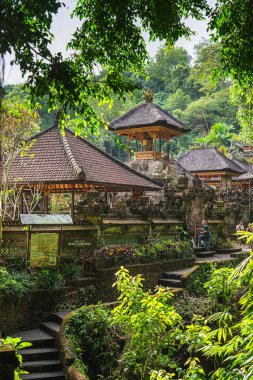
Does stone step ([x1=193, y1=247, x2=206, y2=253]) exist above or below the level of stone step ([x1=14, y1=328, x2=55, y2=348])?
above

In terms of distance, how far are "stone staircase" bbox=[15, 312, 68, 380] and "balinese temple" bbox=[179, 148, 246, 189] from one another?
26.5 m

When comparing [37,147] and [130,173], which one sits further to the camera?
[130,173]

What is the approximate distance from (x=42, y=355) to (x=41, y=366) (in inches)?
12.9

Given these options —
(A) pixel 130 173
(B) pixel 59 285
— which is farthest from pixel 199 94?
(B) pixel 59 285

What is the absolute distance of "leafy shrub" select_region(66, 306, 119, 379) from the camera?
27.6ft

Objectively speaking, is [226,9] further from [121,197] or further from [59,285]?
[121,197]

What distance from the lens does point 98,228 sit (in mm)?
11898

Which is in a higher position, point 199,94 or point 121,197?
point 199,94

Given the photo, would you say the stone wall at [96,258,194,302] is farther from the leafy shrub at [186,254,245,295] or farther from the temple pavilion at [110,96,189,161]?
the temple pavilion at [110,96,189,161]

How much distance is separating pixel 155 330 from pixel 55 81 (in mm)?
4137

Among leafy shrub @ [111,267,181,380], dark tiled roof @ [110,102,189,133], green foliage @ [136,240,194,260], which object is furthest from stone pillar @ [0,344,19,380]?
dark tiled roof @ [110,102,189,133]

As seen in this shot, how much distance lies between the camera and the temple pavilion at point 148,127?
24.4 metres

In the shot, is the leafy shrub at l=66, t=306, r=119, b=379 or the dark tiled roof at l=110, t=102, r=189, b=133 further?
the dark tiled roof at l=110, t=102, r=189, b=133

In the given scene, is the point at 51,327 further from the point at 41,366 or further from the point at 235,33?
the point at 235,33
